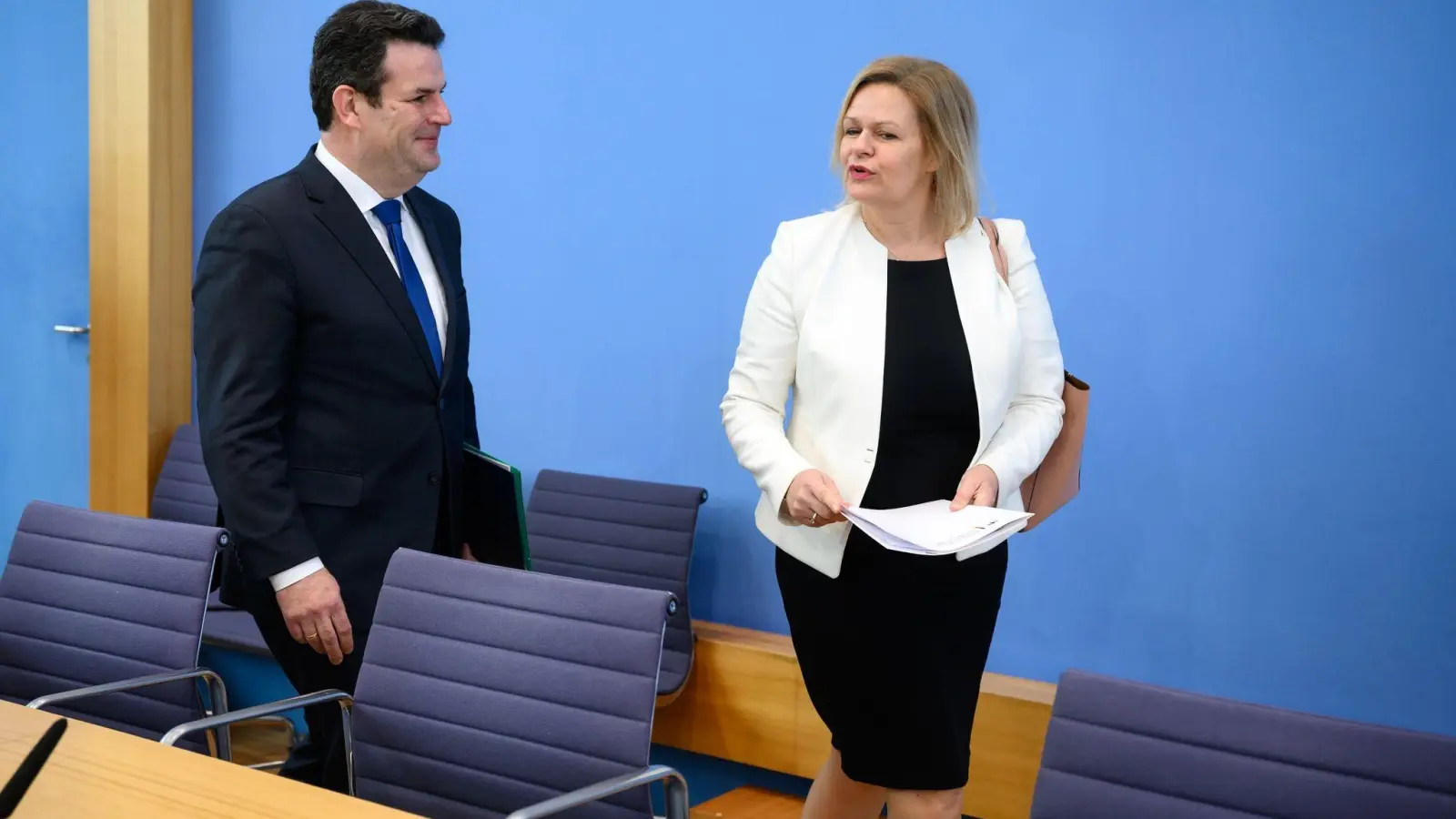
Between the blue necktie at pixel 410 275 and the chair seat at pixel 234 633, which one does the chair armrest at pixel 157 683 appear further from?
the chair seat at pixel 234 633

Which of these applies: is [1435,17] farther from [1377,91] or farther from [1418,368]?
[1418,368]

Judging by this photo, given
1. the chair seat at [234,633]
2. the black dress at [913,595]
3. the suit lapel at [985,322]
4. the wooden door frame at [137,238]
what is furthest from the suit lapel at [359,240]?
the wooden door frame at [137,238]

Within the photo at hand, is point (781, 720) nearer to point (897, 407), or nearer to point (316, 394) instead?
point (897, 407)

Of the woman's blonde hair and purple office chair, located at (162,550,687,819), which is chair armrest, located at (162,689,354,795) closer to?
purple office chair, located at (162,550,687,819)

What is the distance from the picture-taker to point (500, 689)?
198cm

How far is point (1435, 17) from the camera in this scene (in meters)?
2.81

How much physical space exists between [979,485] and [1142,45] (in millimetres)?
1481

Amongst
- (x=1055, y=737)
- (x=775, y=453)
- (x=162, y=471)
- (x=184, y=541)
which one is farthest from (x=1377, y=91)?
(x=162, y=471)

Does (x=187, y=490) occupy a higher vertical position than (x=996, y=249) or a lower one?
lower

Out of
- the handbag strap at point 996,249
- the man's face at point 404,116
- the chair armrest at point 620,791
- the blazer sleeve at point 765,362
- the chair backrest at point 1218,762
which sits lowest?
the chair armrest at point 620,791

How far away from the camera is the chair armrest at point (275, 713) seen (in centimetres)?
191

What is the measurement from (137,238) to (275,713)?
3.25 m

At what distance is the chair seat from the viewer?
385 cm

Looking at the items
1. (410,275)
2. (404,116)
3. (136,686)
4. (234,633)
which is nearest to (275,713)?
(136,686)
